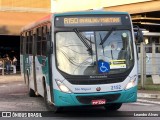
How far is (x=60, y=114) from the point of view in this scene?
38.8 ft

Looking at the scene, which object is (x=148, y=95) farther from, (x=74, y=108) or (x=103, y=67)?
(x=103, y=67)

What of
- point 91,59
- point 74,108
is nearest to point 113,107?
point 74,108

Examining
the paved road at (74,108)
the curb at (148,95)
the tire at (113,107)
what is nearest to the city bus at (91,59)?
the paved road at (74,108)

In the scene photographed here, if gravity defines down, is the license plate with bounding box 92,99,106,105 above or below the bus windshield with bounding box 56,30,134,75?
below

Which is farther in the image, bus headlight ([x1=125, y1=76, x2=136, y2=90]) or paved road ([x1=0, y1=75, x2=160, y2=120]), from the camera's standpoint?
paved road ([x1=0, y1=75, x2=160, y2=120])

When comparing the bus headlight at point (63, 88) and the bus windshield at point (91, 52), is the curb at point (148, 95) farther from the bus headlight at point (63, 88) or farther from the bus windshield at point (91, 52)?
the bus headlight at point (63, 88)

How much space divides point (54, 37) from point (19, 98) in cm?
567

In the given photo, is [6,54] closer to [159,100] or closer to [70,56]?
[159,100]

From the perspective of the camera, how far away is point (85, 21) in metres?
11.0

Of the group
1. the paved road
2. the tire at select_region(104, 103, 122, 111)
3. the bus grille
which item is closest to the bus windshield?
the bus grille

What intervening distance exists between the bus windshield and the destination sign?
0.22 meters

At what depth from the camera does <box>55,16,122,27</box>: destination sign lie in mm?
10992

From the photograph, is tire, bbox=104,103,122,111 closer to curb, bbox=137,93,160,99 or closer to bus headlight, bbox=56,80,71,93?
bus headlight, bbox=56,80,71,93

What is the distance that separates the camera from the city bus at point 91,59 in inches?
418
